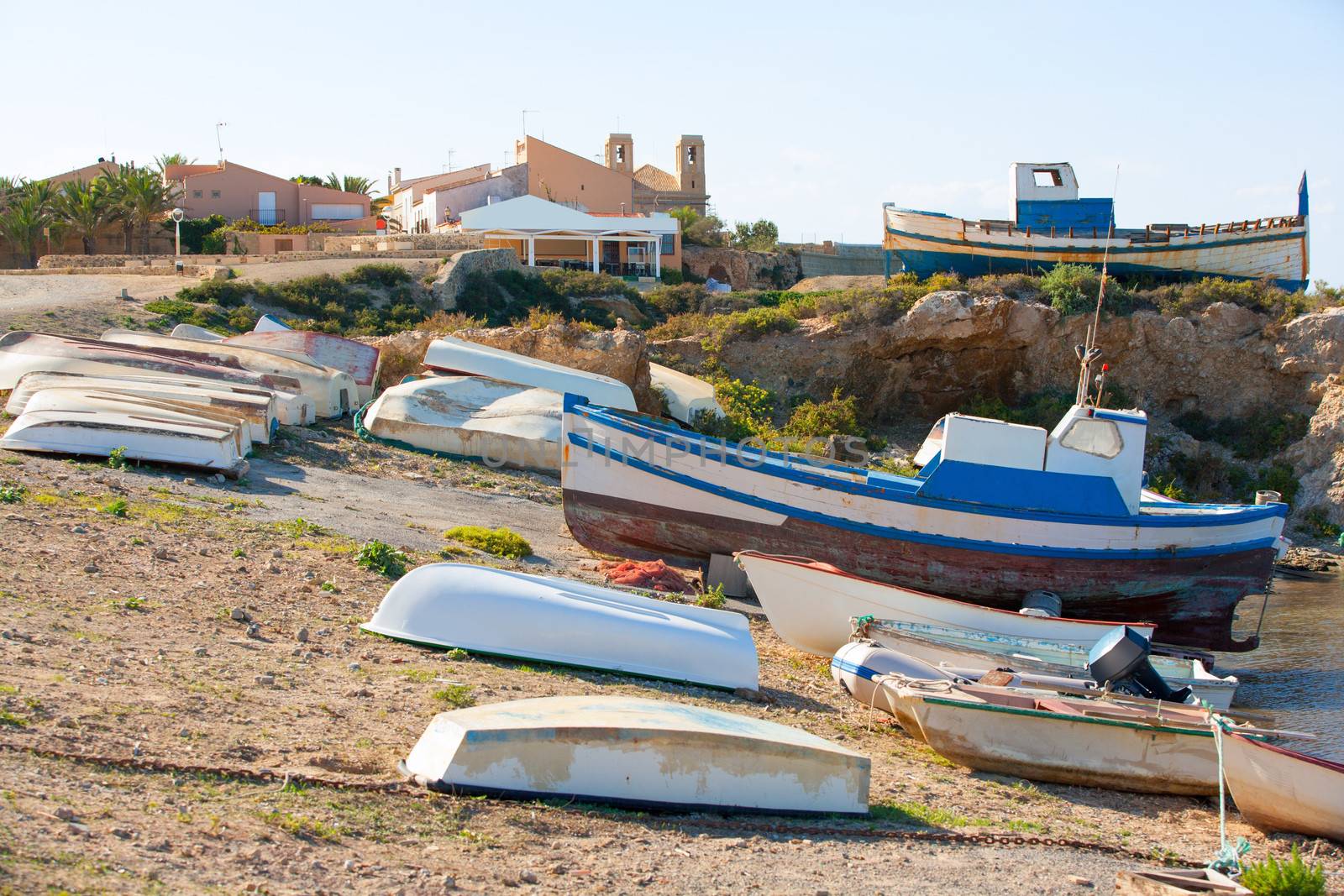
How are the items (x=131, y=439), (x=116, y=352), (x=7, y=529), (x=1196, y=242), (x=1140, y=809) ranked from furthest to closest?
(x=1196, y=242)
(x=116, y=352)
(x=131, y=439)
(x=7, y=529)
(x=1140, y=809)

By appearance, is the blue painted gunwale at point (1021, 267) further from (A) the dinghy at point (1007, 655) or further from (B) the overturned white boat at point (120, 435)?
(B) the overturned white boat at point (120, 435)

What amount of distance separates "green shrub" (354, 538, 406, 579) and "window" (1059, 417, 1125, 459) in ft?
30.0

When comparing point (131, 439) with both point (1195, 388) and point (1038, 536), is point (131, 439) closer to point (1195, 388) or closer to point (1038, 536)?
point (1038, 536)

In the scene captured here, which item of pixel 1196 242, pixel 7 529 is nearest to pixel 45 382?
pixel 7 529

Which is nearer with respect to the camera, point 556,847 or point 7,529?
point 556,847

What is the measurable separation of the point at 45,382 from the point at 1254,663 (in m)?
18.3

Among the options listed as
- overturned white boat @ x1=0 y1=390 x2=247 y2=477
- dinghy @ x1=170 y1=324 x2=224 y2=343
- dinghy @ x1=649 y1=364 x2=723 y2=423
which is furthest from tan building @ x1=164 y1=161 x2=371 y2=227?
overturned white boat @ x1=0 y1=390 x2=247 y2=477

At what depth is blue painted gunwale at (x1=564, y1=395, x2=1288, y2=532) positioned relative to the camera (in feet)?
52.5

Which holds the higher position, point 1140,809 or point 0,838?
point 0,838

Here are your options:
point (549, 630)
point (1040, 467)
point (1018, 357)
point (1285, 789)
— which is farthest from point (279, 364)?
point (1018, 357)

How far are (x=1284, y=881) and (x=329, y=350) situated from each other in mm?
20488

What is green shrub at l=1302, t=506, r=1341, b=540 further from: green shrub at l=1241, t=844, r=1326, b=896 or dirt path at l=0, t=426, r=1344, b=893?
green shrub at l=1241, t=844, r=1326, b=896

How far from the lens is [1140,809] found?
9.66 m

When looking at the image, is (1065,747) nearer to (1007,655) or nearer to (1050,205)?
(1007,655)
